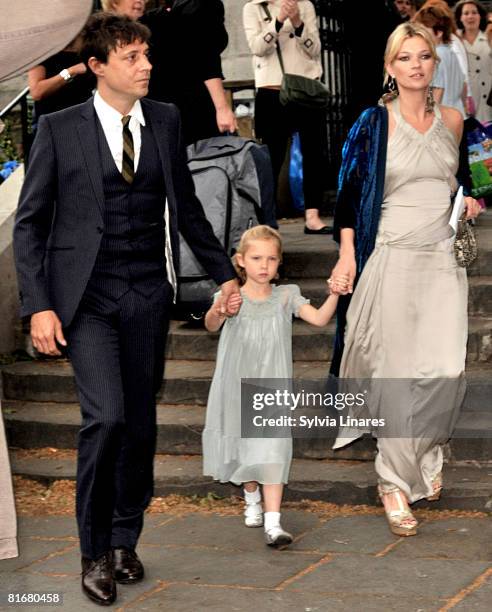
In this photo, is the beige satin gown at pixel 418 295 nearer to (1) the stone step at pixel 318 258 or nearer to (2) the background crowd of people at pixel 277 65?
(2) the background crowd of people at pixel 277 65

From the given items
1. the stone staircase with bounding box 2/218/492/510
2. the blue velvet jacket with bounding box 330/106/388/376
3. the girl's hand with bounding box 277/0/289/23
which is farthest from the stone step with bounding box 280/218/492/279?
the blue velvet jacket with bounding box 330/106/388/376

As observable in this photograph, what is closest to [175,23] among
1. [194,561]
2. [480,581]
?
[194,561]

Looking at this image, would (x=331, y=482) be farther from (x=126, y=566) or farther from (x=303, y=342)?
(x=126, y=566)

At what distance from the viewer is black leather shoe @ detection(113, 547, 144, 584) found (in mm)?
5453

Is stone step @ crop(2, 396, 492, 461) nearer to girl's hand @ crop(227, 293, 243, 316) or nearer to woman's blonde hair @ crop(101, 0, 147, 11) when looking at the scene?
girl's hand @ crop(227, 293, 243, 316)

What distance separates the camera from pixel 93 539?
207 inches

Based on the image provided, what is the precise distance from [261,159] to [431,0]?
10.1ft

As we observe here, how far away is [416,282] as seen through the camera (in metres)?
6.21

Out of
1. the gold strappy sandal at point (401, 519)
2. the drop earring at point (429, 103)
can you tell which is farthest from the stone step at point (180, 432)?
the drop earring at point (429, 103)

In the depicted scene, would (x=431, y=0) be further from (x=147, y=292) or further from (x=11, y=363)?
(x=147, y=292)

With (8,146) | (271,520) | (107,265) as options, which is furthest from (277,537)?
(8,146)

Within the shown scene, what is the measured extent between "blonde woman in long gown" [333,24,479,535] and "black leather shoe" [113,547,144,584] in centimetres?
129

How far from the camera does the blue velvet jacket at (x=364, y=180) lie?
20.2 feet

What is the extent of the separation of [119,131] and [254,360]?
4.51 feet
